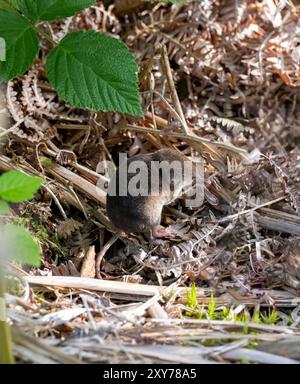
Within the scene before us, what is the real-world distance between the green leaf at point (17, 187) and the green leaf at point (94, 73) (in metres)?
0.90

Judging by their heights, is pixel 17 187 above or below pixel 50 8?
below

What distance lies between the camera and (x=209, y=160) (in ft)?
12.5

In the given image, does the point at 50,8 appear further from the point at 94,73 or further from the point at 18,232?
the point at 18,232

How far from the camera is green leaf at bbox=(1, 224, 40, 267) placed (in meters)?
2.29

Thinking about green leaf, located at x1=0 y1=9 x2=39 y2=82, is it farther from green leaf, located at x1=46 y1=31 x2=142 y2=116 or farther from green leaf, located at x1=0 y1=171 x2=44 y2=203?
green leaf, located at x1=0 y1=171 x2=44 y2=203

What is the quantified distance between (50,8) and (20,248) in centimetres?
136

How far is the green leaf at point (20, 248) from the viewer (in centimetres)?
229

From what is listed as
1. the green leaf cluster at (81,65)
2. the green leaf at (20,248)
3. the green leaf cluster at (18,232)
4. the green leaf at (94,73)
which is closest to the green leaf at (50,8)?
the green leaf cluster at (81,65)

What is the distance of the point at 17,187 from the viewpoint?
237cm

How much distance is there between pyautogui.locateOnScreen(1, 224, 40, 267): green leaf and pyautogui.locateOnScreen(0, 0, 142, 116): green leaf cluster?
3.38 ft

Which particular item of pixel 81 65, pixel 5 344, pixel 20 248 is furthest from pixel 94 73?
pixel 5 344

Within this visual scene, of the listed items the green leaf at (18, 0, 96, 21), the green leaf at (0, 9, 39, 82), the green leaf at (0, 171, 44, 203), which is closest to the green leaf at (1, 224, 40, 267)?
the green leaf at (0, 171, 44, 203)

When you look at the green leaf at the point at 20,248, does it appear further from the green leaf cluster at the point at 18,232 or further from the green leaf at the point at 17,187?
the green leaf at the point at 17,187
